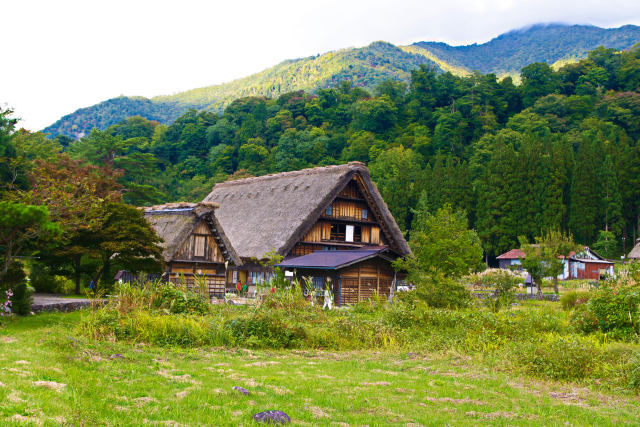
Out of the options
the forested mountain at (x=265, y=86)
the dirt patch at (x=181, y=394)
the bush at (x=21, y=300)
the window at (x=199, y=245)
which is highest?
the forested mountain at (x=265, y=86)

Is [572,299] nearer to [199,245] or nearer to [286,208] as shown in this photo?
[199,245]

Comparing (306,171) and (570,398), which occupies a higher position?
(306,171)

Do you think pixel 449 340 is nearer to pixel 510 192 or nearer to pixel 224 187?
pixel 224 187

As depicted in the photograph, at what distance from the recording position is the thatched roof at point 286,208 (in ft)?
112

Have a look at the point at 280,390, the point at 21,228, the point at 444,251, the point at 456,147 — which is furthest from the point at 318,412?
the point at 456,147

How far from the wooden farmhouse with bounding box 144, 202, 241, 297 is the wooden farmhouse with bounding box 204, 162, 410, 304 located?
1470 millimetres

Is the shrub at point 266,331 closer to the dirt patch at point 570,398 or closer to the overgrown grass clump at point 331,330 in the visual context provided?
the overgrown grass clump at point 331,330

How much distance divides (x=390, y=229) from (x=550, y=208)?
24012mm

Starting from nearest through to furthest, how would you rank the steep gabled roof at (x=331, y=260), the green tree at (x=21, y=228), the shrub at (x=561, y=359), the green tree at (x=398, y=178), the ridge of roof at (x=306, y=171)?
1. the shrub at (x=561, y=359)
2. the green tree at (x=21, y=228)
3. the steep gabled roof at (x=331, y=260)
4. the ridge of roof at (x=306, y=171)
5. the green tree at (x=398, y=178)

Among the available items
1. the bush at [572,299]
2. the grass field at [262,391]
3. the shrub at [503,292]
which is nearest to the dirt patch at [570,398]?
the grass field at [262,391]

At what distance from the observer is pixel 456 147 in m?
86.2

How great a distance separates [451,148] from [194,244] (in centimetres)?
6269

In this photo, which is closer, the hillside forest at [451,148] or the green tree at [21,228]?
the green tree at [21,228]

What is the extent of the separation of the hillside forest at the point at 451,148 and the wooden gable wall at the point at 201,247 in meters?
8.09
